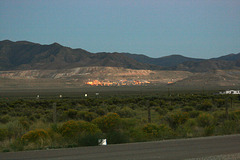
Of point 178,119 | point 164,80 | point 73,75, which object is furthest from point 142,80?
point 178,119

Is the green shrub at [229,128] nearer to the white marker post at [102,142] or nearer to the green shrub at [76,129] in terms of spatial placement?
the green shrub at [76,129]

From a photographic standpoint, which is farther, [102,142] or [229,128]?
[229,128]

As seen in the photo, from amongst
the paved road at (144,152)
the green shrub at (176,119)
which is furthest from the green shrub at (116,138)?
the green shrub at (176,119)

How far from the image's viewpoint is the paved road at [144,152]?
10.4 metres

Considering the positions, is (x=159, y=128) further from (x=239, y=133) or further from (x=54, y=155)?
(x=54, y=155)

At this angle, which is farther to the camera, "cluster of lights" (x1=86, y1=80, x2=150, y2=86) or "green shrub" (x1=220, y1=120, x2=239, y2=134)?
"cluster of lights" (x1=86, y1=80, x2=150, y2=86)

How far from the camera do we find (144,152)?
11055 mm

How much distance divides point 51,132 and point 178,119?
7.73 meters

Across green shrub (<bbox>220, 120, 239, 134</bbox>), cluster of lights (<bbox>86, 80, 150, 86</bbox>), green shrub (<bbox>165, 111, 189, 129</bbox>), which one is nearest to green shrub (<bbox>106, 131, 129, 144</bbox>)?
green shrub (<bbox>220, 120, 239, 134</bbox>)

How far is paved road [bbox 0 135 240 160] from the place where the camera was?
34.0 ft

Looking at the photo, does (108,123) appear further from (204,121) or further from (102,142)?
(204,121)

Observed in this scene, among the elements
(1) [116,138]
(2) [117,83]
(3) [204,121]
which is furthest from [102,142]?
(2) [117,83]

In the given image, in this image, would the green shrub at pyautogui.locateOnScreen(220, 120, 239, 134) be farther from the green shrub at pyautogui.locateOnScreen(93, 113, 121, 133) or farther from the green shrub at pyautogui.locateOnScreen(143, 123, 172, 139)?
the green shrub at pyautogui.locateOnScreen(93, 113, 121, 133)

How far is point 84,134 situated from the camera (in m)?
13.8
